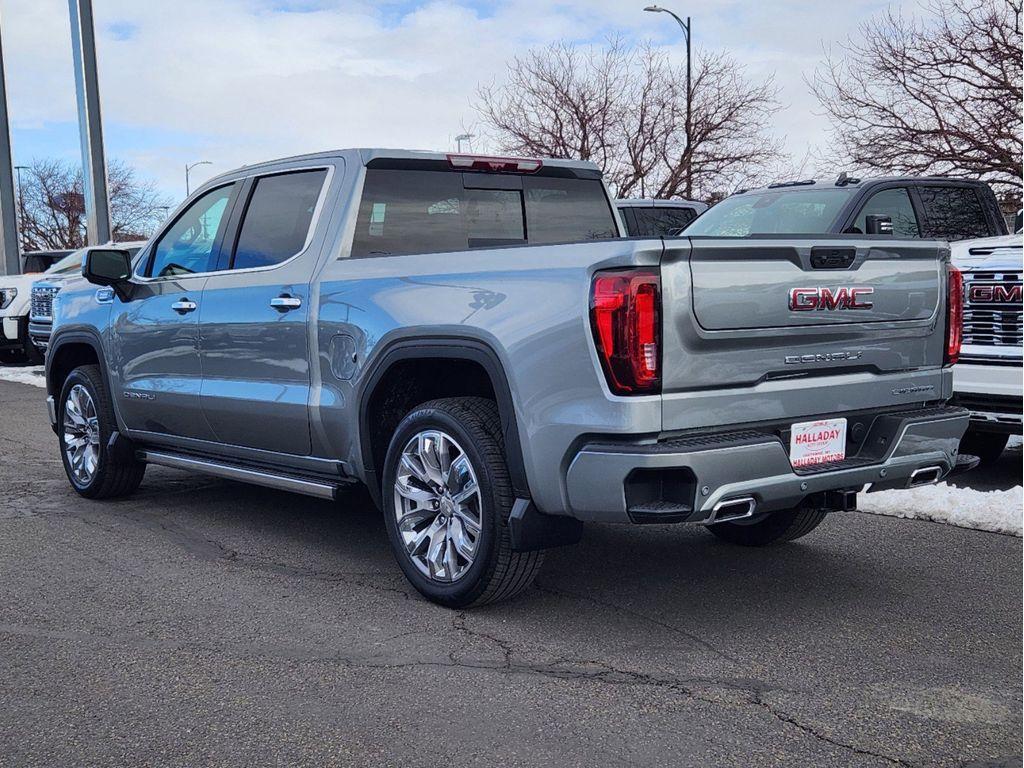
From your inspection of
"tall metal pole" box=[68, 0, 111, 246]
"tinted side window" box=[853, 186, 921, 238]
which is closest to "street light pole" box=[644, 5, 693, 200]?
"tall metal pole" box=[68, 0, 111, 246]

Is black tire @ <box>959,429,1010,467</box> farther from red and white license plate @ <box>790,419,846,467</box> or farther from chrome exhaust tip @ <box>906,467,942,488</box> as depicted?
red and white license plate @ <box>790,419,846,467</box>

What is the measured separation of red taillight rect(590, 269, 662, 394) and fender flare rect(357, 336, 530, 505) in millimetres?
498

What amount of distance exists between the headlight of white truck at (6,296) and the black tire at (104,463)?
37.9 feet

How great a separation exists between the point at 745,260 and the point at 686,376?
1.59ft

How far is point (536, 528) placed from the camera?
4.39 metres

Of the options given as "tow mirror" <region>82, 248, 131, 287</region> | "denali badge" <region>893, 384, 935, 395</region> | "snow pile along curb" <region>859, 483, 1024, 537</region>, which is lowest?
"snow pile along curb" <region>859, 483, 1024, 537</region>

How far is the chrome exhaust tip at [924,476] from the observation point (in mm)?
4715

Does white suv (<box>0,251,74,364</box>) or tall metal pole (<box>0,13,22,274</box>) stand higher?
tall metal pole (<box>0,13,22,274</box>)

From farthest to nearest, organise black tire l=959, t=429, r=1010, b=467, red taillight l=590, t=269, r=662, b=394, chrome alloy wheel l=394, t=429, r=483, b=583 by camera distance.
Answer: black tire l=959, t=429, r=1010, b=467
chrome alloy wheel l=394, t=429, r=483, b=583
red taillight l=590, t=269, r=662, b=394

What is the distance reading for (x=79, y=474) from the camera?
7336 millimetres

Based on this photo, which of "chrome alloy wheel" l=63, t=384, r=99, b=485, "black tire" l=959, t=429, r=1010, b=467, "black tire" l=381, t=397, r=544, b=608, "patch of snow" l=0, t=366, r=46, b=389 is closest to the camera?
"black tire" l=381, t=397, r=544, b=608

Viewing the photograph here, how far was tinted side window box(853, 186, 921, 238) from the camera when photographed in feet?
29.5

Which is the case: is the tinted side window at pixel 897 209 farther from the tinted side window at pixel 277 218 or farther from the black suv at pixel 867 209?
the tinted side window at pixel 277 218

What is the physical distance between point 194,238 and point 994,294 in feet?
15.5
